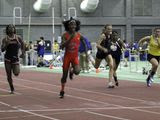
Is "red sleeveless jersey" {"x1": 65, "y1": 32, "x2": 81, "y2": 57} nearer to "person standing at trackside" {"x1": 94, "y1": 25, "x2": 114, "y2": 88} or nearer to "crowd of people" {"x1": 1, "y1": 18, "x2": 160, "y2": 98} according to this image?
"crowd of people" {"x1": 1, "y1": 18, "x2": 160, "y2": 98}

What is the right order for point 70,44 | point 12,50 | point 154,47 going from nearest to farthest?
1. point 70,44
2. point 12,50
3. point 154,47

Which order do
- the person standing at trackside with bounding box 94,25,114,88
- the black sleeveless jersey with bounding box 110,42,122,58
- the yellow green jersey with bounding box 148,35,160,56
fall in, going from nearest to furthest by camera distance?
the person standing at trackside with bounding box 94,25,114,88 → the yellow green jersey with bounding box 148,35,160,56 → the black sleeveless jersey with bounding box 110,42,122,58

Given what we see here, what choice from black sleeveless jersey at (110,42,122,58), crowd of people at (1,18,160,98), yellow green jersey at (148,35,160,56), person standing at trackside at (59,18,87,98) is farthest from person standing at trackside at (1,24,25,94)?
yellow green jersey at (148,35,160,56)

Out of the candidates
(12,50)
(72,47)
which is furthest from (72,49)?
(12,50)

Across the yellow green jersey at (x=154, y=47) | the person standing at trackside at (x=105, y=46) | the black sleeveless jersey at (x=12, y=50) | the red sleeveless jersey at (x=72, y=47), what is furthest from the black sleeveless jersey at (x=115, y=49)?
the black sleeveless jersey at (x=12, y=50)

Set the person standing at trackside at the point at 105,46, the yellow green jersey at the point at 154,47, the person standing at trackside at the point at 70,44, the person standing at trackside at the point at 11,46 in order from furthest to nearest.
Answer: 1. the yellow green jersey at the point at 154,47
2. the person standing at trackside at the point at 105,46
3. the person standing at trackside at the point at 11,46
4. the person standing at trackside at the point at 70,44

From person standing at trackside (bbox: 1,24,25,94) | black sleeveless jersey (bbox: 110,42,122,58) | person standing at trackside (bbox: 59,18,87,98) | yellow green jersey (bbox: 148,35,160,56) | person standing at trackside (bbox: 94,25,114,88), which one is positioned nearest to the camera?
person standing at trackside (bbox: 59,18,87,98)

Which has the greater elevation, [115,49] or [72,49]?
[115,49]

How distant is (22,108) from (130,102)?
2771 millimetres

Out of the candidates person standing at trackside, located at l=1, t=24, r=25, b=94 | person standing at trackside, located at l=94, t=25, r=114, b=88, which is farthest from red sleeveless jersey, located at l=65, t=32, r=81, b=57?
person standing at trackside, located at l=94, t=25, r=114, b=88

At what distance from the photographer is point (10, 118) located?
10227mm

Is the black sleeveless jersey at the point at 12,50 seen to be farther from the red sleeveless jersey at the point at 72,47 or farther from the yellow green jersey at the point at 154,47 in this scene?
the yellow green jersey at the point at 154,47

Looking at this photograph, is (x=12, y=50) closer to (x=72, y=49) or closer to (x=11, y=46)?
(x=11, y=46)

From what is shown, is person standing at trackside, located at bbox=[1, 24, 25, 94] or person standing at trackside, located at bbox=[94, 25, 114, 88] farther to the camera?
person standing at trackside, located at bbox=[94, 25, 114, 88]
